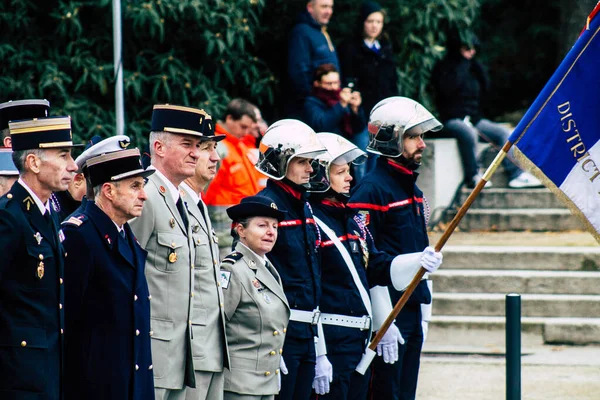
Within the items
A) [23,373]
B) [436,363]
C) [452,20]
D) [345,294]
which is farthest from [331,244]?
[452,20]

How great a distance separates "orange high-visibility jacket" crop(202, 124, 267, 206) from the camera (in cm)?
1000

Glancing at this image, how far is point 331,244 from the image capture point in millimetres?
7207

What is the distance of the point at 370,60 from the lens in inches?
483

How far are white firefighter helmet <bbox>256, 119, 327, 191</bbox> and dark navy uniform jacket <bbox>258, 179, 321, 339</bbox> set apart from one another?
101 millimetres

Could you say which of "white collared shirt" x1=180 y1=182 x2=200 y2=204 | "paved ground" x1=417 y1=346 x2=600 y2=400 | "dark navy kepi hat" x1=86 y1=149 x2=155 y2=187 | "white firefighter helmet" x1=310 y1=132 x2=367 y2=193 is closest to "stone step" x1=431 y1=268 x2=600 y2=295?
"paved ground" x1=417 y1=346 x2=600 y2=400

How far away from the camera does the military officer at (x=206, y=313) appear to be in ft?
19.6

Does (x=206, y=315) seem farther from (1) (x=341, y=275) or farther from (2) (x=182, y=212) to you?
(1) (x=341, y=275)

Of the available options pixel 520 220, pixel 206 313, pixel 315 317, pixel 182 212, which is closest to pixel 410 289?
pixel 315 317

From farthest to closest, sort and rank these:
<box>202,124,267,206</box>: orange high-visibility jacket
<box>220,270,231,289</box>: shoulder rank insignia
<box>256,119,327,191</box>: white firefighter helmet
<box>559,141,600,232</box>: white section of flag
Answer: <box>202,124,267,206</box>: orange high-visibility jacket, <box>256,119,327,191</box>: white firefighter helmet, <box>559,141,600,232</box>: white section of flag, <box>220,270,231,289</box>: shoulder rank insignia

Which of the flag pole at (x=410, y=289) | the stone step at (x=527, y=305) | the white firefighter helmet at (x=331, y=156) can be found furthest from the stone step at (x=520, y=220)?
the flag pole at (x=410, y=289)

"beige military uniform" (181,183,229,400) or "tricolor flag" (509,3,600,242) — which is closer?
"beige military uniform" (181,183,229,400)

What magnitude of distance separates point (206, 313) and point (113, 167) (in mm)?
977

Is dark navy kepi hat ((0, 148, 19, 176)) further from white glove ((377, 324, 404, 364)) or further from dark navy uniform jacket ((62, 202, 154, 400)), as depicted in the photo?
white glove ((377, 324, 404, 364))

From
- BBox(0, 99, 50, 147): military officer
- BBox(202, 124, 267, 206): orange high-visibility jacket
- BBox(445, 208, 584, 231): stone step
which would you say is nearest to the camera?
BBox(0, 99, 50, 147): military officer
